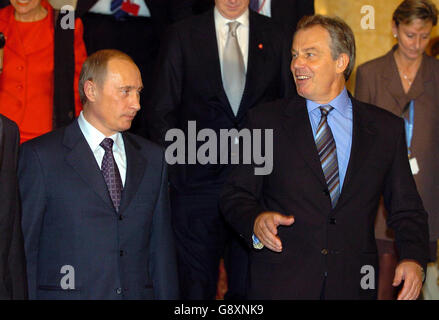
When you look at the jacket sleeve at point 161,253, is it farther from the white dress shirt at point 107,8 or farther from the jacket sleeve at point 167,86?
the white dress shirt at point 107,8

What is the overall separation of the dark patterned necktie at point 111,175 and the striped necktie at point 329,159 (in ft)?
3.46

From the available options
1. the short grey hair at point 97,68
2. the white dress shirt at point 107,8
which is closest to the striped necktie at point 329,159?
the short grey hair at point 97,68

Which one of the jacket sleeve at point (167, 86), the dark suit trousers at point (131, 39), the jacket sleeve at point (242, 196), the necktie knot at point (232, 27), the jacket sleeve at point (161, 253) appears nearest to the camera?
the jacket sleeve at point (242, 196)

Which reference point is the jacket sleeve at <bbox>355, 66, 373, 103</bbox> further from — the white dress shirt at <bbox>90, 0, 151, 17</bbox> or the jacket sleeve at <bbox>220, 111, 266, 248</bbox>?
the jacket sleeve at <bbox>220, 111, 266, 248</bbox>

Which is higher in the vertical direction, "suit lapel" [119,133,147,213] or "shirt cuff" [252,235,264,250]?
"suit lapel" [119,133,147,213]

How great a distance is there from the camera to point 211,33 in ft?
18.7

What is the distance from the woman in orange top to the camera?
5.61 metres

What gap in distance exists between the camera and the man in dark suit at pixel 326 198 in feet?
13.8

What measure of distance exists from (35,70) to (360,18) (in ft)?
10.6

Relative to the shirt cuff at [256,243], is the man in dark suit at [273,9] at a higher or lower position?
higher

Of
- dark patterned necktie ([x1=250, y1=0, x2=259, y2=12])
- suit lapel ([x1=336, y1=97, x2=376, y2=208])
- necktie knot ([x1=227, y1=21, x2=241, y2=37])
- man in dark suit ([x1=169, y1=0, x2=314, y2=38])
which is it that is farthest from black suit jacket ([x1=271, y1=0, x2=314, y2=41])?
suit lapel ([x1=336, y1=97, x2=376, y2=208])

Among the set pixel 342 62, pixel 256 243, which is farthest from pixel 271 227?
pixel 342 62

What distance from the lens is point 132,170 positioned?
443 cm
